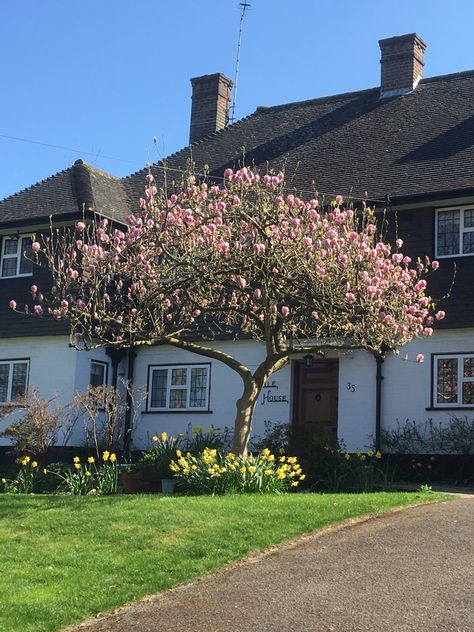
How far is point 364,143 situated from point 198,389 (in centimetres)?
715

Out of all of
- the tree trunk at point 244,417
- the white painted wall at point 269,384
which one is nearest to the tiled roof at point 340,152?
the white painted wall at point 269,384

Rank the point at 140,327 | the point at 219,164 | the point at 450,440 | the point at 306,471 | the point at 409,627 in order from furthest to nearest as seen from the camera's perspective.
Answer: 1. the point at 219,164
2. the point at 450,440
3. the point at 306,471
4. the point at 140,327
5. the point at 409,627

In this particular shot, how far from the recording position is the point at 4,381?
21188 millimetres

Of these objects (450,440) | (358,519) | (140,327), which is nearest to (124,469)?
(140,327)

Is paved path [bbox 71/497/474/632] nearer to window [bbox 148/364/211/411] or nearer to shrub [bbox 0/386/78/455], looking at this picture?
shrub [bbox 0/386/78/455]

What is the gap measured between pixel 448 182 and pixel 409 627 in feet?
42.0

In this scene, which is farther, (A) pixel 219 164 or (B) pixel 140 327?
(A) pixel 219 164

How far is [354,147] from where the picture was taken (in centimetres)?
2119

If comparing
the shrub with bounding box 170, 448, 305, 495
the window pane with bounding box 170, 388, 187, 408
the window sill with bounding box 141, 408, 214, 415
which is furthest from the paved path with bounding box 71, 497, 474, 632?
the window pane with bounding box 170, 388, 187, 408

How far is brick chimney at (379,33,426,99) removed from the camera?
23031mm

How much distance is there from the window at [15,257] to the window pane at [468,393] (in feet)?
34.5

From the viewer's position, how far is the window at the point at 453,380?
17.0m

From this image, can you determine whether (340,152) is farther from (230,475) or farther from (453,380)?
(230,475)

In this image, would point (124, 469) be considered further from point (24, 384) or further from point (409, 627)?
point (409, 627)
